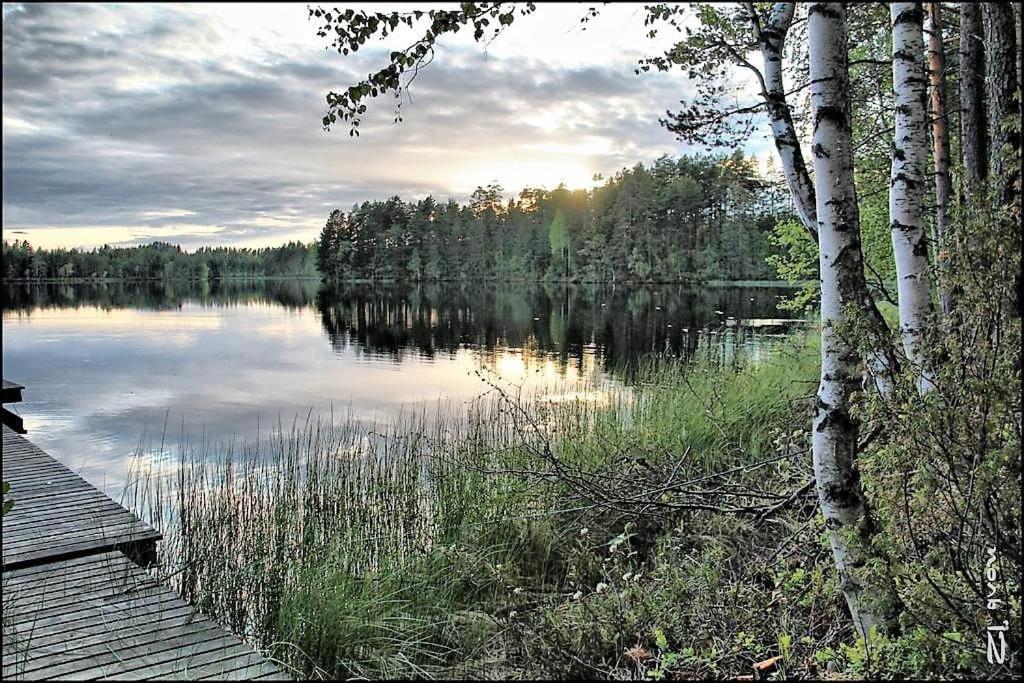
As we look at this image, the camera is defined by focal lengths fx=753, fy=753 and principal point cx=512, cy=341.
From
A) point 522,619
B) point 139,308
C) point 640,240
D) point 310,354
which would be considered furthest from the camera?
point 640,240

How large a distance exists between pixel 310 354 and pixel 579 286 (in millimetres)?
41760

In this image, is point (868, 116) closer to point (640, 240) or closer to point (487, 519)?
point (487, 519)

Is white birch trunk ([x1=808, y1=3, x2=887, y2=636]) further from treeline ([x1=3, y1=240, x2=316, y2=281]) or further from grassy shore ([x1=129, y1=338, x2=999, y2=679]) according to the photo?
treeline ([x1=3, y1=240, x2=316, y2=281])

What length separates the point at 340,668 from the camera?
12.7ft

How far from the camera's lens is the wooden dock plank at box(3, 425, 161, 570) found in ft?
16.0

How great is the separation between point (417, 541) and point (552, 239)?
194ft

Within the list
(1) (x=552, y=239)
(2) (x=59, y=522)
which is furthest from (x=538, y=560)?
(1) (x=552, y=239)

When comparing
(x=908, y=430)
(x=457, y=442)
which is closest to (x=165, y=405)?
(x=457, y=442)

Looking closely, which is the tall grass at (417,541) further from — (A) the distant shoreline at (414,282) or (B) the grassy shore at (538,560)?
(A) the distant shoreline at (414,282)

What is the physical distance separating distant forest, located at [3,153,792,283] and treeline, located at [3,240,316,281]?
21cm

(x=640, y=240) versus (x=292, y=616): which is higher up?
(x=640, y=240)

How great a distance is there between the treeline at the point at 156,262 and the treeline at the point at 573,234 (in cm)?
2059

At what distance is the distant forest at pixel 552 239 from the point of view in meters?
52.9

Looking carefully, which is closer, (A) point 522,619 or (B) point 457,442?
(A) point 522,619
